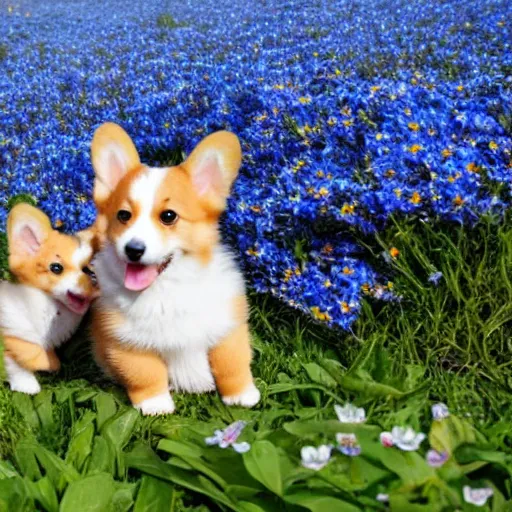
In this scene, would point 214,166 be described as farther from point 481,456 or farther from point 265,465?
point 481,456

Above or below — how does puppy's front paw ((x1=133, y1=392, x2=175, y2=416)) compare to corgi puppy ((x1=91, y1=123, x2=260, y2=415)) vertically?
below

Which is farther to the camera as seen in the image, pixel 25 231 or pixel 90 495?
pixel 25 231

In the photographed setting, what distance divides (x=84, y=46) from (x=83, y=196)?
123 centimetres

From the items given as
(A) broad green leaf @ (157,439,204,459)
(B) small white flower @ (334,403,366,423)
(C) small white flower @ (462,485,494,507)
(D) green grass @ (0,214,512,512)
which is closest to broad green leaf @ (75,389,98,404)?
(D) green grass @ (0,214,512,512)

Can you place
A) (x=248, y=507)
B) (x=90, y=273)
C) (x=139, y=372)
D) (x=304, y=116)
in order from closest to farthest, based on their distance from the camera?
(x=248, y=507) → (x=139, y=372) → (x=90, y=273) → (x=304, y=116)

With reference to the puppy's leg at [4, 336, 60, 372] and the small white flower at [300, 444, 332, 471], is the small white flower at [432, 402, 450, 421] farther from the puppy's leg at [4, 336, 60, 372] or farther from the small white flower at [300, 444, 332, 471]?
the puppy's leg at [4, 336, 60, 372]

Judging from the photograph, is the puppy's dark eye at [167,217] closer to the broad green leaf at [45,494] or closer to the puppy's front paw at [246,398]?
the puppy's front paw at [246,398]

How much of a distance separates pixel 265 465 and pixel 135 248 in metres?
0.61

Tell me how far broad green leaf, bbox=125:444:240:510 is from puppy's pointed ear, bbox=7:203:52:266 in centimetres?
75

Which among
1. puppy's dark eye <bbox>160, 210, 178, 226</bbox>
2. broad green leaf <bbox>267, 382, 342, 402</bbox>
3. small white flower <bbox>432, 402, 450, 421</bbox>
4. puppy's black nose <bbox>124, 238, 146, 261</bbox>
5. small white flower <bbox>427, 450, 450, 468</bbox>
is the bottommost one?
broad green leaf <bbox>267, 382, 342, 402</bbox>

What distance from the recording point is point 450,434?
1722mm

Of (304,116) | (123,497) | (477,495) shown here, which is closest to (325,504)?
(477,495)

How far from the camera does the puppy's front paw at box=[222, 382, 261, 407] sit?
85.0 inches

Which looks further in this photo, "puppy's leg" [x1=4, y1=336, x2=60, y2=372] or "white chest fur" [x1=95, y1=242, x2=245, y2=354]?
"puppy's leg" [x1=4, y1=336, x2=60, y2=372]
